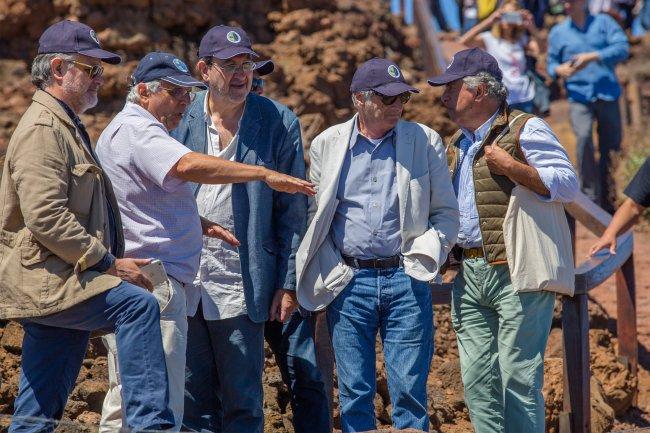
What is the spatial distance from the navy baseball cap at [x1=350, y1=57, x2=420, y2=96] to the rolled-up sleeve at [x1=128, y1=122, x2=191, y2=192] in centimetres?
91

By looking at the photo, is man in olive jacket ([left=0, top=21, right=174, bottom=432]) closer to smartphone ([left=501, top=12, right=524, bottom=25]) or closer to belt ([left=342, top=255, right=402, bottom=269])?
belt ([left=342, top=255, right=402, bottom=269])

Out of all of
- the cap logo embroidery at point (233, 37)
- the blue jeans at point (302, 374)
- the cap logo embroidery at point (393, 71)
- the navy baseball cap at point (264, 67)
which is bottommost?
the blue jeans at point (302, 374)

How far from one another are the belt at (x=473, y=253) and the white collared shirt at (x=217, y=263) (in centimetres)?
102

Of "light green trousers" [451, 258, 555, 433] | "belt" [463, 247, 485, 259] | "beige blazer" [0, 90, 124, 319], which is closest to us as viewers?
"beige blazer" [0, 90, 124, 319]

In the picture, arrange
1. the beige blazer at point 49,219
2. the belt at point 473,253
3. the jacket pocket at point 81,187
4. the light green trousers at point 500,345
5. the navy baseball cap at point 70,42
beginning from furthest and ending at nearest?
the belt at point 473,253
the light green trousers at point 500,345
the navy baseball cap at point 70,42
the jacket pocket at point 81,187
the beige blazer at point 49,219

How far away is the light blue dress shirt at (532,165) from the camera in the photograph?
5.62 meters

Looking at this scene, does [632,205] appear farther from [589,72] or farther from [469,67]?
[589,72]

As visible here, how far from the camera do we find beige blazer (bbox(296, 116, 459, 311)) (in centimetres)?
557

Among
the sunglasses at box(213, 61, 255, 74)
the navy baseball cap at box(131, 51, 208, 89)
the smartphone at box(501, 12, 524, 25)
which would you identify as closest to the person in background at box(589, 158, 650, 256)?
the sunglasses at box(213, 61, 255, 74)

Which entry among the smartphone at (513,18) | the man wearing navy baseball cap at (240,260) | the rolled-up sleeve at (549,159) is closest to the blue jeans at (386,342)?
the man wearing navy baseball cap at (240,260)

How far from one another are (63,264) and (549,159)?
2.13 m

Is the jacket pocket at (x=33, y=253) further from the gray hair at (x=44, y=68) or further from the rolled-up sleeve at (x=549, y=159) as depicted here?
the rolled-up sleeve at (x=549, y=159)

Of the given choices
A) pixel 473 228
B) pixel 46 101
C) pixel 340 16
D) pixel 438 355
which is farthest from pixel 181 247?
pixel 340 16

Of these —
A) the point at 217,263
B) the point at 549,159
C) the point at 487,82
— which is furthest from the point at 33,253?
the point at 549,159
